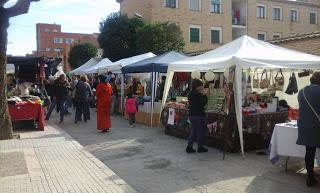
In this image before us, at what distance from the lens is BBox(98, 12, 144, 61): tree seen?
31.6 meters

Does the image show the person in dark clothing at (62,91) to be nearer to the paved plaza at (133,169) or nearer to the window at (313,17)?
the paved plaza at (133,169)

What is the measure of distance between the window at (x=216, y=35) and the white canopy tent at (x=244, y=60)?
28228mm

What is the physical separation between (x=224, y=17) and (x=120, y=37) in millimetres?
11908

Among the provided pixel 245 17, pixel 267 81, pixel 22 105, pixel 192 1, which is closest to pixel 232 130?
pixel 267 81

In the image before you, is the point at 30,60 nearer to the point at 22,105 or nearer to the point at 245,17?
the point at 22,105

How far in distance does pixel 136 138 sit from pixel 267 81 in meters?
3.84

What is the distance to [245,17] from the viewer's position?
4034 cm

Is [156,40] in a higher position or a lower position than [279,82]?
higher

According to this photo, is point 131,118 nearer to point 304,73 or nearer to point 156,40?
point 304,73

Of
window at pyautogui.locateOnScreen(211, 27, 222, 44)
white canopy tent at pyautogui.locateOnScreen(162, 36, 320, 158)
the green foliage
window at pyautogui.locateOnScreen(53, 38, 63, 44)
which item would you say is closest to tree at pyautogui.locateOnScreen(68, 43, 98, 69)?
the green foliage

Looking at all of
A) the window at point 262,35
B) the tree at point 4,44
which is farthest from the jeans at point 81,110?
the window at point 262,35

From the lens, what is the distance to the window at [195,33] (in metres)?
36.6

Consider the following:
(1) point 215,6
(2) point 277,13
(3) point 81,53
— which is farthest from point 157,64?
(3) point 81,53

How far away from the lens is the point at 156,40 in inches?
1078
